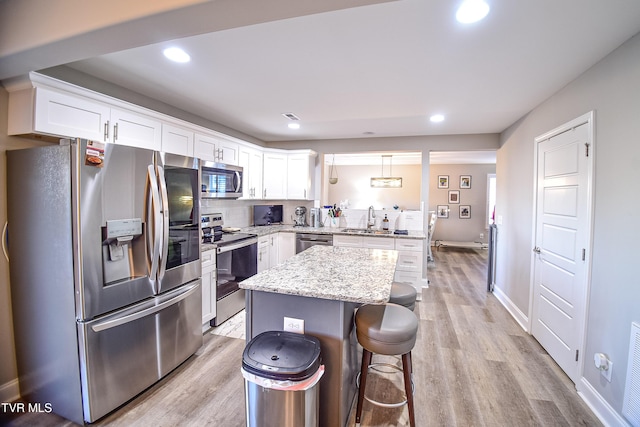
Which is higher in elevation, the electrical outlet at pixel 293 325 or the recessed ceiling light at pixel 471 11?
the recessed ceiling light at pixel 471 11

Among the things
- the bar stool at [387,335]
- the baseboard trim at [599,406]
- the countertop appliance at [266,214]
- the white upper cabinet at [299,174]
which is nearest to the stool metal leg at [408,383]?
the bar stool at [387,335]

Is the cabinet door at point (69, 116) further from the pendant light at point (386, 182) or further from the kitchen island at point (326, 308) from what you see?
the pendant light at point (386, 182)

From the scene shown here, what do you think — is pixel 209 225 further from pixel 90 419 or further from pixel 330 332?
pixel 330 332

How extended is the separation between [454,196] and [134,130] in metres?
8.05

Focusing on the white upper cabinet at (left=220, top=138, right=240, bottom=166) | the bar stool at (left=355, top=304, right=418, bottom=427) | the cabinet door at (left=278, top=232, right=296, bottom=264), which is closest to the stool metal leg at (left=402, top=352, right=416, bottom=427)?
the bar stool at (left=355, top=304, right=418, bottom=427)

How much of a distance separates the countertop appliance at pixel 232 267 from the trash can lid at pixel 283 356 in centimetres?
156

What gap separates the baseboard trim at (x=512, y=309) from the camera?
10.3 ft

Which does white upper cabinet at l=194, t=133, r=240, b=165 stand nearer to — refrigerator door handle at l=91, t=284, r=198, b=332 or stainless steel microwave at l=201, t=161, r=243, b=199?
stainless steel microwave at l=201, t=161, r=243, b=199

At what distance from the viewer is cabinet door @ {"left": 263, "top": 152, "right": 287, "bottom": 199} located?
4.61m

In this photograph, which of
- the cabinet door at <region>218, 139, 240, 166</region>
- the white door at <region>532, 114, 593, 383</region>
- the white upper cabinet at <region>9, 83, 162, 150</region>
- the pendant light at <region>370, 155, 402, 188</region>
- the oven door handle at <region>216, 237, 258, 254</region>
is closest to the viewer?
the white upper cabinet at <region>9, 83, 162, 150</region>

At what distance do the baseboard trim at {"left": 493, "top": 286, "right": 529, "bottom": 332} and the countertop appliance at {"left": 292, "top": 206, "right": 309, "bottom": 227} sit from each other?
315cm

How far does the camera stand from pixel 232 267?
137 inches

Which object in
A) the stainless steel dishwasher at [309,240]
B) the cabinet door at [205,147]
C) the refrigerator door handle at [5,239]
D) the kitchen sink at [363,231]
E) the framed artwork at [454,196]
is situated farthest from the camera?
the framed artwork at [454,196]

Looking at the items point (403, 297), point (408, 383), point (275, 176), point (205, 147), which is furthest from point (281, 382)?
point (275, 176)
